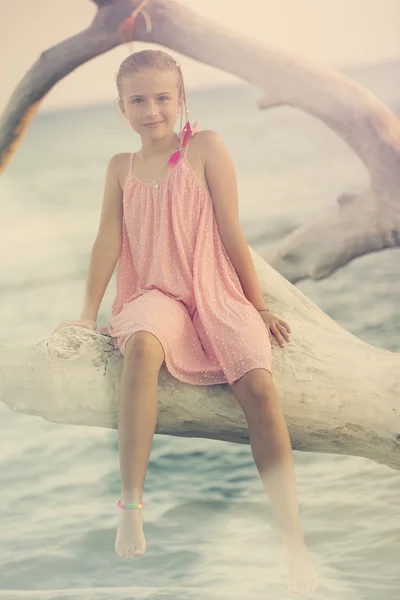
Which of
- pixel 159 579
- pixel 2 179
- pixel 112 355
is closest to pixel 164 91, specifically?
pixel 2 179

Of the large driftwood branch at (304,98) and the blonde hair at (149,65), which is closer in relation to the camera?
the blonde hair at (149,65)

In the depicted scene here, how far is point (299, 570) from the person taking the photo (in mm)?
1768

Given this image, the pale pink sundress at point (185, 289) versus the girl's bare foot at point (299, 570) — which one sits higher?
the pale pink sundress at point (185, 289)

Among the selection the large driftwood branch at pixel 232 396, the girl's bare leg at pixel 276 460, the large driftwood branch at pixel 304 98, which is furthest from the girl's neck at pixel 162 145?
the girl's bare leg at pixel 276 460

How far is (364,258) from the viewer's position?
1954 mm

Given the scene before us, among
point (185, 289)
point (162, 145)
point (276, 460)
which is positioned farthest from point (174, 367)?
point (162, 145)

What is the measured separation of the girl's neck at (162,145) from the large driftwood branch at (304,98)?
0.82 feet

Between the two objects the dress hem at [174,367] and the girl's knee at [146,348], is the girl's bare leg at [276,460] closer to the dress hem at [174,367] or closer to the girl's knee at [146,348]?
the dress hem at [174,367]

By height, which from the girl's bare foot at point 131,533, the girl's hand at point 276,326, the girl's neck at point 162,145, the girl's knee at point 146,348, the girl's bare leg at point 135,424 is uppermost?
the girl's neck at point 162,145

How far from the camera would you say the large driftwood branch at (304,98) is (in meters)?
1.92

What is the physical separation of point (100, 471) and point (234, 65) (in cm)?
108

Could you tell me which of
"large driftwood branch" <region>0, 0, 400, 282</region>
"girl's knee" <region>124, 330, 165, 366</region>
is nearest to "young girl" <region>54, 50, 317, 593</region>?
"girl's knee" <region>124, 330, 165, 366</region>

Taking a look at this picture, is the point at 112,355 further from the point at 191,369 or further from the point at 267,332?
the point at 267,332

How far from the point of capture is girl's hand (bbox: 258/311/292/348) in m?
1.81
